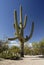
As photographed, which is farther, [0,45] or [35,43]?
[35,43]

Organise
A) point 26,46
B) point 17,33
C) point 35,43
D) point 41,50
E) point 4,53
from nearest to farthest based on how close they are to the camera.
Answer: point 4,53, point 17,33, point 41,50, point 35,43, point 26,46

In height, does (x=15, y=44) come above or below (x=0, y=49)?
above

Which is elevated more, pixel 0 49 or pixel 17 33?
pixel 17 33

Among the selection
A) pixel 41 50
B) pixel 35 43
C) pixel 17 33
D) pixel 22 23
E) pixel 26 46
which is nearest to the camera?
pixel 17 33

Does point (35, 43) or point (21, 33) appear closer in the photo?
point (21, 33)

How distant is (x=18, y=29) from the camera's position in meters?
22.4

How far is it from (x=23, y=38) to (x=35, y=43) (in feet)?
47.7

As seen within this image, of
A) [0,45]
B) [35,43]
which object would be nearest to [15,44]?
[35,43]

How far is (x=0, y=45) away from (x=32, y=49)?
66.8 ft

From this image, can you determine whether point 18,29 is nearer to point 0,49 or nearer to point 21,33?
point 21,33

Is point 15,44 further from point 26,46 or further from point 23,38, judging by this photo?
point 23,38

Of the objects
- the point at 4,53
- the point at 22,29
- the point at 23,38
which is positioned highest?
the point at 22,29

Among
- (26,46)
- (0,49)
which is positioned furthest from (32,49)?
(0,49)

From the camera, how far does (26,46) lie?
129 feet
